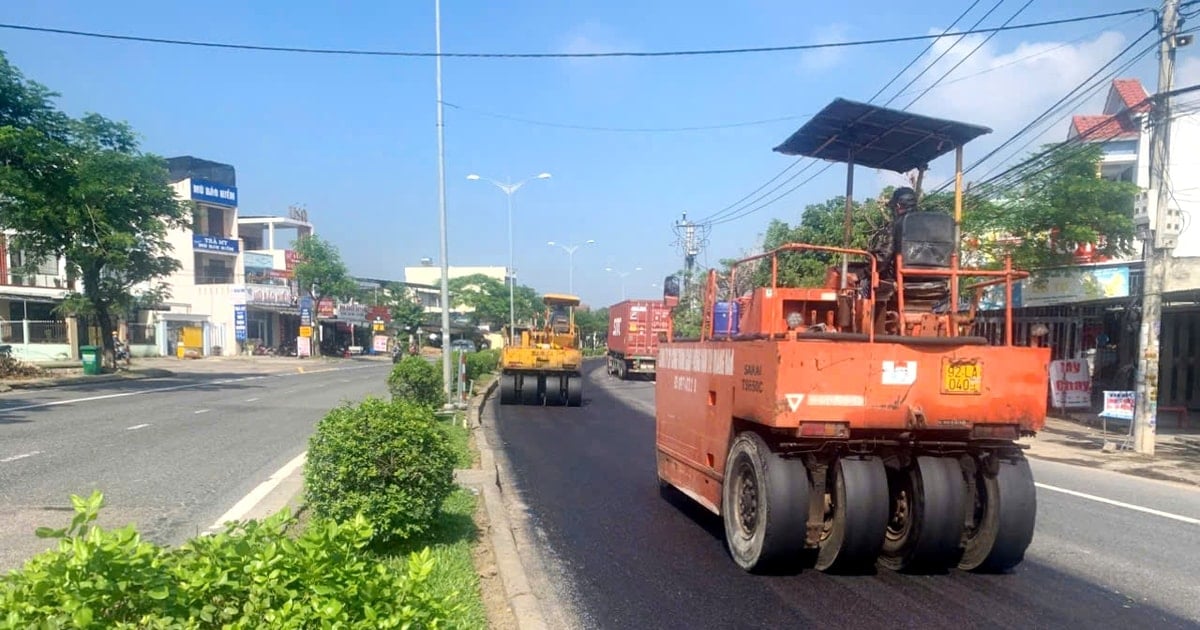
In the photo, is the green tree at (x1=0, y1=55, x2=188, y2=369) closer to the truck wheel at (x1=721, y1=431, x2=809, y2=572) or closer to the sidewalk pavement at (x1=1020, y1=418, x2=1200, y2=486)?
the truck wheel at (x1=721, y1=431, x2=809, y2=572)

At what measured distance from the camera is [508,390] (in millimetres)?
22812

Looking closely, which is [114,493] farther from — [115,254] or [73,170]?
[115,254]

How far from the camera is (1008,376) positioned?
591 centimetres

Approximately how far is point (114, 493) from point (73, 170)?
18796mm

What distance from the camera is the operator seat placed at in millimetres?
6633

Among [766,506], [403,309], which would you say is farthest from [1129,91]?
[403,309]

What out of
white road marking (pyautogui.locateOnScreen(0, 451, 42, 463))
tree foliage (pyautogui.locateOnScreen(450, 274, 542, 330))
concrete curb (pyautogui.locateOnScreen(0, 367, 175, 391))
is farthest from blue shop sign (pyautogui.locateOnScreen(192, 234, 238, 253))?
white road marking (pyautogui.locateOnScreen(0, 451, 42, 463))

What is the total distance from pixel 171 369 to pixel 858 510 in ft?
122

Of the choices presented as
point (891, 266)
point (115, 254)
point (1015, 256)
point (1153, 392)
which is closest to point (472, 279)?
point (115, 254)

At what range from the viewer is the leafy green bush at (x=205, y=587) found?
2.54 metres

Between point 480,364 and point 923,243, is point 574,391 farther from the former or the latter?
point 923,243

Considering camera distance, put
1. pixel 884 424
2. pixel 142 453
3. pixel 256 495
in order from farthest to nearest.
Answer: pixel 142 453 → pixel 256 495 → pixel 884 424

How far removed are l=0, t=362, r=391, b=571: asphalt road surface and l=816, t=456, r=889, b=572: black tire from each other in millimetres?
5211

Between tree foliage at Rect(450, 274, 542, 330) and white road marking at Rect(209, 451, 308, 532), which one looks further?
tree foliage at Rect(450, 274, 542, 330)
